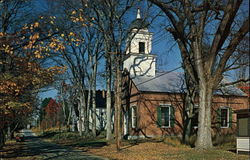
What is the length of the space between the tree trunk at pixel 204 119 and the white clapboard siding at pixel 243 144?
5.11 feet

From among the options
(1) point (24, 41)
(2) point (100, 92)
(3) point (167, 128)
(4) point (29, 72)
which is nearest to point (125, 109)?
(3) point (167, 128)

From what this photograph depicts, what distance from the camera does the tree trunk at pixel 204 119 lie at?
15.9 m

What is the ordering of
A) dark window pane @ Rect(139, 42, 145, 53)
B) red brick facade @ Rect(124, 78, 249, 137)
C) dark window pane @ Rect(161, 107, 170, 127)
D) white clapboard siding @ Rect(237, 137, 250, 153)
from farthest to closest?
1. dark window pane @ Rect(139, 42, 145, 53)
2. dark window pane @ Rect(161, 107, 170, 127)
3. red brick facade @ Rect(124, 78, 249, 137)
4. white clapboard siding @ Rect(237, 137, 250, 153)

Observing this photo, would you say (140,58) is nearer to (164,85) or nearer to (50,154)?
(164,85)

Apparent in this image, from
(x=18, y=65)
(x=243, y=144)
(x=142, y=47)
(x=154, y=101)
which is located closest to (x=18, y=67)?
(x=18, y=65)

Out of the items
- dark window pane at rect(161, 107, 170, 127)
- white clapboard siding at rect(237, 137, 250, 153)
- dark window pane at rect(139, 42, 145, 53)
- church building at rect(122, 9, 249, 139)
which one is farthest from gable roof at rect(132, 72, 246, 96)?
white clapboard siding at rect(237, 137, 250, 153)

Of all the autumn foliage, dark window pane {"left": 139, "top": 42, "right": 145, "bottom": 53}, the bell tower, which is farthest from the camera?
dark window pane {"left": 139, "top": 42, "right": 145, "bottom": 53}

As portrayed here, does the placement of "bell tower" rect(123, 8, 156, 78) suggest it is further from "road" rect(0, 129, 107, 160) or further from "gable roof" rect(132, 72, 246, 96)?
"road" rect(0, 129, 107, 160)

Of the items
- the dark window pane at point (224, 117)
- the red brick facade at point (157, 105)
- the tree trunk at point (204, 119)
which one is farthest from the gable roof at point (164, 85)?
the tree trunk at point (204, 119)

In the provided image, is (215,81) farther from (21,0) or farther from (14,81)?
(21,0)

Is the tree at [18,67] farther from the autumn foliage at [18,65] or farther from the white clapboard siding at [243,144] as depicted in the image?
the white clapboard siding at [243,144]

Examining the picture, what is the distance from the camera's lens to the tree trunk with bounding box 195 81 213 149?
1587 centimetres

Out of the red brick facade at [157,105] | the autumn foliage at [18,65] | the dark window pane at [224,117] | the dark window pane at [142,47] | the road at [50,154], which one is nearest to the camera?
the autumn foliage at [18,65]

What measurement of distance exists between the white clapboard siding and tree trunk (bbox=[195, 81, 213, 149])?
156cm
